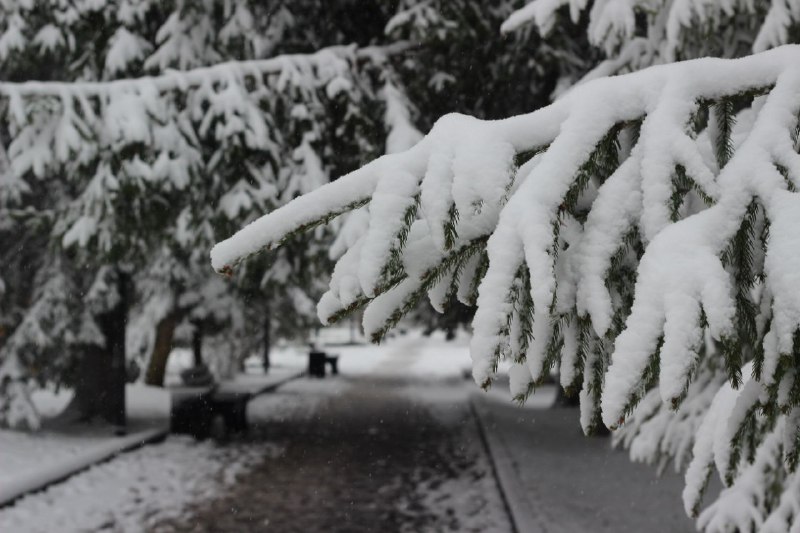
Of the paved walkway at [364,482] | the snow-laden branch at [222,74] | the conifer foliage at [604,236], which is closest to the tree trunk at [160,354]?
the paved walkway at [364,482]

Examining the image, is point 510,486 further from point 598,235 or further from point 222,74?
point 598,235

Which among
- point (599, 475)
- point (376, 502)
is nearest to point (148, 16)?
point (376, 502)

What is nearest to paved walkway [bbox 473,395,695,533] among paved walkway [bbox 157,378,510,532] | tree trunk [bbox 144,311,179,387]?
paved walkway [bbox 157,378,510,532]

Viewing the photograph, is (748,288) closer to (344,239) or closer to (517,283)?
(517,283)

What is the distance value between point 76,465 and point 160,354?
1354 cm

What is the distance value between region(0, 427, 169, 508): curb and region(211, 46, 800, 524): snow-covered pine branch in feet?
26.2

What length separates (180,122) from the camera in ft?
28.3

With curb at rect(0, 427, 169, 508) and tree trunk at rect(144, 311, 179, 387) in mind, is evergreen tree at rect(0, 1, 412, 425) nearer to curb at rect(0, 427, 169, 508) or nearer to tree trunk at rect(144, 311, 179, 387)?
curb at rect(0, 427, 169, 508)

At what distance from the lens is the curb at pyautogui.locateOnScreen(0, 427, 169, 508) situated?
28.9 ft

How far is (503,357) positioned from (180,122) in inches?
296

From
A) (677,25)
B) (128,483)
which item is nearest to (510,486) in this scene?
(128,483)

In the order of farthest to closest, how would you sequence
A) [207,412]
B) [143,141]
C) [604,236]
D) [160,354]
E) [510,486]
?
1. [160,354]
2. [207,412]
3. [510,486]
4. [143,141]
5. [604,236]

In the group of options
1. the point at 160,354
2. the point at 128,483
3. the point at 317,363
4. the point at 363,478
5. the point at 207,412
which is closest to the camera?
the point at 128,483

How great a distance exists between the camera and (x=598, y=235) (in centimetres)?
177
